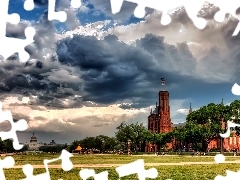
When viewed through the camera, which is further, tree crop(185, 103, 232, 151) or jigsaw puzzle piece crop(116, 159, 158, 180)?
tree crop(185, 103, 232, 151)

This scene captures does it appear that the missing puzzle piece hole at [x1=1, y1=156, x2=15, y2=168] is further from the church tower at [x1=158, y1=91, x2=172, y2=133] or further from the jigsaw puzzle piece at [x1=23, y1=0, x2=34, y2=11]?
the church tower at [x1=158, y1=91, x2=172, y2=133]

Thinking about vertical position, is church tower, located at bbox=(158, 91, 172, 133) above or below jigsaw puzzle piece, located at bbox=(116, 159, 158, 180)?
above

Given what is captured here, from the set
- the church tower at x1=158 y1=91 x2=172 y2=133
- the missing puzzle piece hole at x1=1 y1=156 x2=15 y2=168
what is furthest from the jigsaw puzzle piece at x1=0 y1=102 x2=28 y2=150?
the church tower at x1=158 y1=91 x2=172 y2=133

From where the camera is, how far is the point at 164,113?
14525 cm

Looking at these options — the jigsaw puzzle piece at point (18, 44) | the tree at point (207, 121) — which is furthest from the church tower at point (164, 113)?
the jigsaw puzzle piece at point (18, 44)

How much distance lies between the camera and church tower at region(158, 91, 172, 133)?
144 metres

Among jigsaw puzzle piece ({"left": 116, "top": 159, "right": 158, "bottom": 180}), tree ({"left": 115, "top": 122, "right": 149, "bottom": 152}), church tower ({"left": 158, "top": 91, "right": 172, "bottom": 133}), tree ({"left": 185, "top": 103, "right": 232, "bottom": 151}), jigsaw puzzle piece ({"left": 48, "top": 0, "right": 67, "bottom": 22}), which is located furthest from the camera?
church tower ({"left": 158, "top": 91, "right": 172, "bottom": 133})

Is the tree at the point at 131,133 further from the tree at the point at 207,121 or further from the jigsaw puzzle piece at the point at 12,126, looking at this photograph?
the jigsaw puzzle piece at the point at 12,126

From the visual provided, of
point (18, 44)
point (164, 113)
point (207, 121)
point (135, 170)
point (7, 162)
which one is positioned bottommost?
point (135, 170)

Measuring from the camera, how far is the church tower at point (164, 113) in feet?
471

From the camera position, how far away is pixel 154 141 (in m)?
111

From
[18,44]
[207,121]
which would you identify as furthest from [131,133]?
[18,44]

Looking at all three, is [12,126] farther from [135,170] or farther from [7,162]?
[135,170]

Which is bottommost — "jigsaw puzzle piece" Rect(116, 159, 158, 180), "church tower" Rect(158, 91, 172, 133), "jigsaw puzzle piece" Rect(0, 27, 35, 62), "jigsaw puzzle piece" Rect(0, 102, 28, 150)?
"jigsaw puzzle piece" Rect(116, 159, 158, 180)
